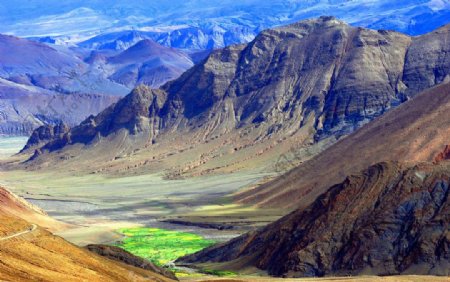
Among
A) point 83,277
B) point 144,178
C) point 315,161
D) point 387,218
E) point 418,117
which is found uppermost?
point 83,277

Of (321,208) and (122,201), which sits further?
(122,201)

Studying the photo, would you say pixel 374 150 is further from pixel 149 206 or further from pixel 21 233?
pixel 21 233

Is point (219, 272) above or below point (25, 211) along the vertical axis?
above

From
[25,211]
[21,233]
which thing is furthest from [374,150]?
[21,233]

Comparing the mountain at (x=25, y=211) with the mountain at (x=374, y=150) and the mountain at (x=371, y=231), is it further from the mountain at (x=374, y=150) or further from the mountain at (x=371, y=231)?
the mountain at (x=371, y=231)

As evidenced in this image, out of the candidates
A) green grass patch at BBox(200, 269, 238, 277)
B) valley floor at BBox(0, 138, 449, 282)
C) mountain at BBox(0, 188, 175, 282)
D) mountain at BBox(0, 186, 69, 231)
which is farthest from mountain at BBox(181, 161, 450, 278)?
mountain at BBox(0, 186, 69, 231)

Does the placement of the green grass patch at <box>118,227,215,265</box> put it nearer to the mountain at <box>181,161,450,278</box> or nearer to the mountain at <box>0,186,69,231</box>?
the mountain at <box>0,186,69,231</box>

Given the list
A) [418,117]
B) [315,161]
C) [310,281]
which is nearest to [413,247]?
[310,281]

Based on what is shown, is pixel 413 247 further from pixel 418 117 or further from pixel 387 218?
pixel 418 117
